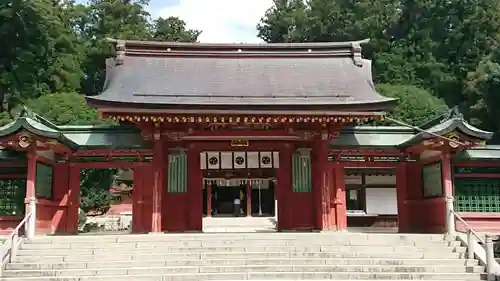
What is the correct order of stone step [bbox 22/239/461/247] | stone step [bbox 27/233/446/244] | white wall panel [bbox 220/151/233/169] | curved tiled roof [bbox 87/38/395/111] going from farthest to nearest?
white wall panel [bbox 220/151/233/169] → curved tiled roof [bbox 87/38/395/111] → stone step [bbox 27/233/446/244] → stone step [bbox 22/239/461/247]

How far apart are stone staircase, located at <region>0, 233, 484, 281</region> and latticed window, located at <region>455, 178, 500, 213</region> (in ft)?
8.84

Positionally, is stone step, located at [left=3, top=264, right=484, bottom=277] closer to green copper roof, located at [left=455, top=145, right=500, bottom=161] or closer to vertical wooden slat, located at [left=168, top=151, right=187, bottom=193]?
green copper roof, located at [left=455, top=145, right=500, bottom=161]

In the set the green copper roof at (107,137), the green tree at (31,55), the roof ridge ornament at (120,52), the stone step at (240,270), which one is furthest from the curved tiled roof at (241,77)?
the green tree at (31,55)

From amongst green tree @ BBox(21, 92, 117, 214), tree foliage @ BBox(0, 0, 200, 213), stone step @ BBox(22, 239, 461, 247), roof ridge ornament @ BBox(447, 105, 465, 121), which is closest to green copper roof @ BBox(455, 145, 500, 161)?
roof ridge ornament @ BBox(447, 105, 465, 121)

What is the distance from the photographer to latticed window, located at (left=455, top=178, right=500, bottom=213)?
16297mm

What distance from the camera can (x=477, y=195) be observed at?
16375 mm

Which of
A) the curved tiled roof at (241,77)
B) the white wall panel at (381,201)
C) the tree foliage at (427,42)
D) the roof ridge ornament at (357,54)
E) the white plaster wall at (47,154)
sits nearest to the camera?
the white plaster wall at (47,154)

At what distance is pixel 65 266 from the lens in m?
12.2

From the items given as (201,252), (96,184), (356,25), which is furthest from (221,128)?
(356,25)

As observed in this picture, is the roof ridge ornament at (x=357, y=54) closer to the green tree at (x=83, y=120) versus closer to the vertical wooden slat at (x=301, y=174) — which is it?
the vertical wooden slat at (x=301, y=174)

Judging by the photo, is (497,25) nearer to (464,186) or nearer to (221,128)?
(464,186)

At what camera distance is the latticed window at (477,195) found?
16.3 metres

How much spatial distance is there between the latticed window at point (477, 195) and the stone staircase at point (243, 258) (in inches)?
106

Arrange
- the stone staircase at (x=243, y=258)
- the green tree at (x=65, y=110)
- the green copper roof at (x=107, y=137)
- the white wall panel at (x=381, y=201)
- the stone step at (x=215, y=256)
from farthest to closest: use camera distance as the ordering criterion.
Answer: the green tree at (x=65, y=110), the white wall panel at (x=381, y=201), the green copper roof at (x=107, y=137), the stone step at (x=215, y=256), the stone staircase at (x=243, y=258)
